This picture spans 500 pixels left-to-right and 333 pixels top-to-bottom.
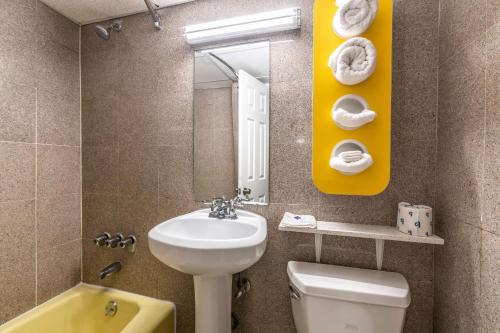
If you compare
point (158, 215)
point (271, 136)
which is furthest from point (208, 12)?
point (158, 215)

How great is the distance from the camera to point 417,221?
35.9 inches

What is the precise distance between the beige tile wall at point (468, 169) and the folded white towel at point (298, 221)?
53cm

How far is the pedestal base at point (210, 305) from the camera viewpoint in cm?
104

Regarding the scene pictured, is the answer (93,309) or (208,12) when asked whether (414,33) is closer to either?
(208,12)

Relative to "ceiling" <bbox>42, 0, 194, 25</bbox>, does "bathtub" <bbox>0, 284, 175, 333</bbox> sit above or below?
below

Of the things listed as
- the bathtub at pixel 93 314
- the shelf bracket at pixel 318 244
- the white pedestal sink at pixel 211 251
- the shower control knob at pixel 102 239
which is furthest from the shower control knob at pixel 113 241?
the shelf bracket at pixel 318 244

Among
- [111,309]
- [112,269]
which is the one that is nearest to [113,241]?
[112,269]

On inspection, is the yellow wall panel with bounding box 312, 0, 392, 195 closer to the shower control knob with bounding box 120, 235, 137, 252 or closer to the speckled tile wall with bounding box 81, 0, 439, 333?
the speckled tile wall with bounding box 81, 0, 439, 333

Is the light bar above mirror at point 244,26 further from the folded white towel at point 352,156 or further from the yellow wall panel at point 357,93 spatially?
the folded white towel at point 352,156

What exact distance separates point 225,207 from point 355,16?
3.38 feet

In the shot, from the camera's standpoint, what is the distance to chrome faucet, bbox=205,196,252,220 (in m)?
1.18

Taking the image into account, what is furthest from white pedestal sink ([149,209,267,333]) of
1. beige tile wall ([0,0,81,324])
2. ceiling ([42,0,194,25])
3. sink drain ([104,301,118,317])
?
ceiling ([42,0,194,25])

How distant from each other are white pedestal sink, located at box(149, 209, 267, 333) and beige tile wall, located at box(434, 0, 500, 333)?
0.71 meters

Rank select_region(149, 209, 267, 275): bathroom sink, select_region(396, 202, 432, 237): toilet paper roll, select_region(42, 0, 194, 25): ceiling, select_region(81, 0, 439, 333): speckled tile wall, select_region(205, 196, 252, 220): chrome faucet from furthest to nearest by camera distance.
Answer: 1. select_region(42, 0, 194, 25): ceiling
2. select_region(205, 196, 252, 220): chrome faucet
3. select_region(81, 0, 439, 333): speckled tile wall
4. select_region(396, 202, 432, 237): toilet paper roll
5. select_region(149, 209, 267, 275): bathroom sink
